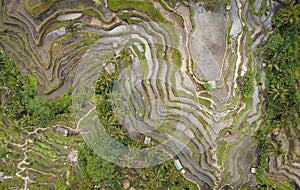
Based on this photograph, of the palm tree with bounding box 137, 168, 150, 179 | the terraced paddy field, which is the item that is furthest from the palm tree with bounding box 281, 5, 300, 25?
the palm tree with bounding box 137, 168, 150, 179

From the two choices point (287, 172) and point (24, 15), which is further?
point (287, 172)

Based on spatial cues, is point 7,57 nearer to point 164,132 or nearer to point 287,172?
point 164,132

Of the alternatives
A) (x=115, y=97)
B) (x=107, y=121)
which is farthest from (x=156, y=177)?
(x=115, y=97)

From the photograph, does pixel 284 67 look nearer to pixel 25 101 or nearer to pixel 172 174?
pixel 172 174

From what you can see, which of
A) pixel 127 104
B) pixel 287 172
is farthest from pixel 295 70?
pixel 127 104

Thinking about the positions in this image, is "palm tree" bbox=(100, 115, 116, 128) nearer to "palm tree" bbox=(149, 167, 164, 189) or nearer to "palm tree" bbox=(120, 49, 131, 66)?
"palm tree" bbox=(120, 49, 131, 66)

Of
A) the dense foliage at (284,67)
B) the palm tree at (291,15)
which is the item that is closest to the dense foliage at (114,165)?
the dense foliage at (284,67)

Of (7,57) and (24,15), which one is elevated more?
(24,15)

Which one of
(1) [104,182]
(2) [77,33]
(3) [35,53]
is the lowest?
(1) [104,182]

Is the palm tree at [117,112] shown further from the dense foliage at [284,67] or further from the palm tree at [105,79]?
the dense foliage at [284,67]
